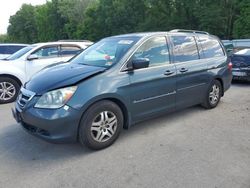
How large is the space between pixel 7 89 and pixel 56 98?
3.86 m

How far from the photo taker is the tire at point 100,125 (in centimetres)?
361

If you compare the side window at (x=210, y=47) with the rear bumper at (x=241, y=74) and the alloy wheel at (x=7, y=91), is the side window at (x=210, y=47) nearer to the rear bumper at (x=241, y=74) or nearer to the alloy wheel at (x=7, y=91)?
the rear bumper at (x=241, y=74)

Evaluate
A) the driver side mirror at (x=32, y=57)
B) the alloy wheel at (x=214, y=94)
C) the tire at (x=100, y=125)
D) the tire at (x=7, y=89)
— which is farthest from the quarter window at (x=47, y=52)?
the alloy wheel at (x=214, y=94)

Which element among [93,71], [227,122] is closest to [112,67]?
[93,71]

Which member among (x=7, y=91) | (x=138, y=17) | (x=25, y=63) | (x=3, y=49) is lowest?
(x=7, y=91)

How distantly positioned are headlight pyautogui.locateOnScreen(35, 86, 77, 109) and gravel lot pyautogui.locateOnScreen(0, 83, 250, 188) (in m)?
0.74

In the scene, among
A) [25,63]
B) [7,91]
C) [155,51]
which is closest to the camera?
[155,51]

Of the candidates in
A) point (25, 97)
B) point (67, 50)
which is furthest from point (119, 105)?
point (67, 50)

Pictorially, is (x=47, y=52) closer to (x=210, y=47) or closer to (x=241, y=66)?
(x=210, y=47)

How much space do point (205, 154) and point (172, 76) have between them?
1476mm

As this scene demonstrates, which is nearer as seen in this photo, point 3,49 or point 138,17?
point 3,49

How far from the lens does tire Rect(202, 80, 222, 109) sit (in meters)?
5.55

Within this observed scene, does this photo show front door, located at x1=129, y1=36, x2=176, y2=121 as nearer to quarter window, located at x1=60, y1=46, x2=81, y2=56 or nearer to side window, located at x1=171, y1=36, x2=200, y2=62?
side window, located at x1=171, y1=36, x2=200, y2=62

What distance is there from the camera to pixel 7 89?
267 inches
